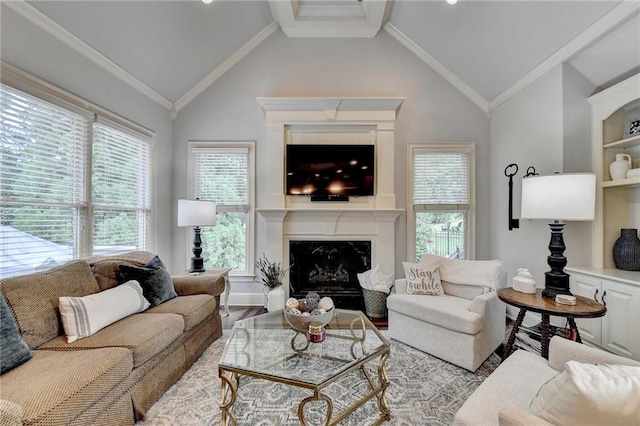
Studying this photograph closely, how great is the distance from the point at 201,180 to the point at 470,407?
3.95 m

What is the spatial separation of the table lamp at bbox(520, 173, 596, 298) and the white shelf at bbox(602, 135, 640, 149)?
0.93 meters

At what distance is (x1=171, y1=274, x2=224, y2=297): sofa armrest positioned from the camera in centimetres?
282

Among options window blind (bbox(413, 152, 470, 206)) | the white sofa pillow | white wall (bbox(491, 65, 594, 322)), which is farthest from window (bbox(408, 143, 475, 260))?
the white sofa pillow

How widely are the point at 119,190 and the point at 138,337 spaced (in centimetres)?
206

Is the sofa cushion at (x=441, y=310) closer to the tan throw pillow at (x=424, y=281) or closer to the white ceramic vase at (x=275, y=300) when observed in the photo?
the tan throw pillow at (x=424, y=281)

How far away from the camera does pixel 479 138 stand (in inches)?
155

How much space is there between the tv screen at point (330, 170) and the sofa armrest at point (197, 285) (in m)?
1.59

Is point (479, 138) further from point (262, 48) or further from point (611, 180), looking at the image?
point (262, 48)

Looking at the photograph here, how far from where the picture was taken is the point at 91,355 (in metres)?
1.56

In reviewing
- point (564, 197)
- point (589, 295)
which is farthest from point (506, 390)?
point (589, 295)

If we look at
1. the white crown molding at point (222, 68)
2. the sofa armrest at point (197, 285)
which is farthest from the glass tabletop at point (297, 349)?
the white crown molding at point (222, 68)

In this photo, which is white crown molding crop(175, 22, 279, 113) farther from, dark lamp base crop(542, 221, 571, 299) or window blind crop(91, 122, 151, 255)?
dark lamp base crop(542, 221, 571, 299)

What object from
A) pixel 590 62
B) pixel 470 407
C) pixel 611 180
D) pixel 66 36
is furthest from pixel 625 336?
pixel 66 36

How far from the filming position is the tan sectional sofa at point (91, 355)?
4.12 ft
